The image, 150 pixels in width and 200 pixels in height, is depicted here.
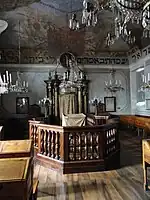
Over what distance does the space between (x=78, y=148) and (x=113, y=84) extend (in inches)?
398

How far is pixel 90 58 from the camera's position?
49.4 feet

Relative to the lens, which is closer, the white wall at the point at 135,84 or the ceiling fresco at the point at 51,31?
the ceiling fresco at the point at 51,31

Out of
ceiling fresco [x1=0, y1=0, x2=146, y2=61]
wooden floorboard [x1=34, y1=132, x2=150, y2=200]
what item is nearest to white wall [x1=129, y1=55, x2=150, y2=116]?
ceiling fresco [x1=0, y1=0, x2=146, y2=61]

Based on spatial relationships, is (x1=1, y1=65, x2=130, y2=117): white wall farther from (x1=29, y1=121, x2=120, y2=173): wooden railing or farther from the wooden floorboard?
the wooden floorboard

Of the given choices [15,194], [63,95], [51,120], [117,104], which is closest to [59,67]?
[63,95]

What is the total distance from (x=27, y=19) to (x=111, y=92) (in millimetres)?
7067

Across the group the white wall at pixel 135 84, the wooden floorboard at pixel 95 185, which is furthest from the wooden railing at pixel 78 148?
the white wall at pixel 135 84

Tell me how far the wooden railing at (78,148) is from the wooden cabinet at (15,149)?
1963 mm

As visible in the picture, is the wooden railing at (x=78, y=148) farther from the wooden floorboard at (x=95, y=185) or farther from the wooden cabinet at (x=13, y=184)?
the wooden cabinet at (x=13, y=184)

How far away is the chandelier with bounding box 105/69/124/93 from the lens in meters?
14.8

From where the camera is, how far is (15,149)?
3158 mm

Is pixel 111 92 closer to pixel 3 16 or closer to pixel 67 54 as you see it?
pixel 67 54

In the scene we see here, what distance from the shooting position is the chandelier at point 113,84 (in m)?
14.8

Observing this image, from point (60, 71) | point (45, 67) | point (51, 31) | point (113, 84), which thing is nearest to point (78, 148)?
point (51, 31)
